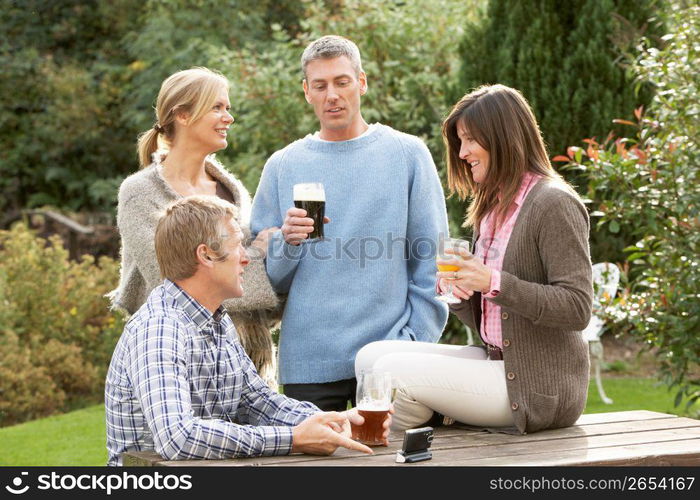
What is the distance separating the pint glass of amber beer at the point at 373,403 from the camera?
3145mm

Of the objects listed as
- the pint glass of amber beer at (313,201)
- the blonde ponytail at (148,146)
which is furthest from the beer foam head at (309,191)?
the blonde ponytail at (148,146)

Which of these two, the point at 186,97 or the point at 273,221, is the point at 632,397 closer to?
the point at 273,221

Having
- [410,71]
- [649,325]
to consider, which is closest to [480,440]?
[649,325]

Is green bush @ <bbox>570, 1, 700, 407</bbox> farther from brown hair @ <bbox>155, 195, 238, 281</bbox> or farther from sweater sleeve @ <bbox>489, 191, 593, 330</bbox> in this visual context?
brown hair @ <bbox>155, 195, 238, 281</bbox>

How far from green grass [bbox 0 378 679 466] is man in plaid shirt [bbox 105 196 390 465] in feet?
11.3

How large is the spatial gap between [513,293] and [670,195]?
2.69 metres

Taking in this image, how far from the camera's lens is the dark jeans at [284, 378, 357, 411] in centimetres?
415

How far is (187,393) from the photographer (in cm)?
293

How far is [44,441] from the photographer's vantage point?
7.14 m

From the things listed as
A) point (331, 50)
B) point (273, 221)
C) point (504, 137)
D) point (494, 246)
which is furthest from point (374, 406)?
point (331, 50)

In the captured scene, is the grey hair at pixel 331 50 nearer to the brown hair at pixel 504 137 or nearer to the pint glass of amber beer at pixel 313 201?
the pint glass of amber beer at pixel 313 201

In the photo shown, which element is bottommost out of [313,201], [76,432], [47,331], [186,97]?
[76,432]

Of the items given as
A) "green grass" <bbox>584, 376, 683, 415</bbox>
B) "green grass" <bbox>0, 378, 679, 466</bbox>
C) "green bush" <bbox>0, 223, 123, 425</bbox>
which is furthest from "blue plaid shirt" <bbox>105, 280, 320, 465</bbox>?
"green bush" <bbox>0, 223, 123, 425</bbox>

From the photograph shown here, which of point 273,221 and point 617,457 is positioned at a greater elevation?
point 273,221
